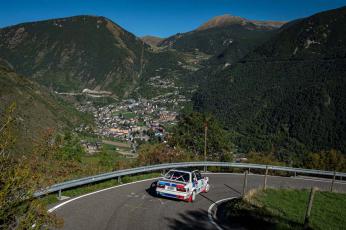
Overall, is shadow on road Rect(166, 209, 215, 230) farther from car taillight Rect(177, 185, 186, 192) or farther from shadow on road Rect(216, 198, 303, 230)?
car taillight Rect(177, 185, 186, 192)

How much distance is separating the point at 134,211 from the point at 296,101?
146 meters

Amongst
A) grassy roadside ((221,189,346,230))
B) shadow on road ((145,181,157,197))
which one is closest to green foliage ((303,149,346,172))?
grassy roadside ((221,189,346,230))

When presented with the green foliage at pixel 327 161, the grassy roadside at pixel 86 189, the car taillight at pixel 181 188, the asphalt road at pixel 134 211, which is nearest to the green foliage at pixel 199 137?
the green foliage at pixel 327 161

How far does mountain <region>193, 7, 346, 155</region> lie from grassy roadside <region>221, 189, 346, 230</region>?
305 ft

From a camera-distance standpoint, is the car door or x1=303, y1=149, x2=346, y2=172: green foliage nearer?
the car door

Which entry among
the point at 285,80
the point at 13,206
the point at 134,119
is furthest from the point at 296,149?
the point at 13,206

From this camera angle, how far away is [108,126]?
150 m

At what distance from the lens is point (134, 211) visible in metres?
11.4

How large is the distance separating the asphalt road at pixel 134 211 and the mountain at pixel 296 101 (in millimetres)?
95202

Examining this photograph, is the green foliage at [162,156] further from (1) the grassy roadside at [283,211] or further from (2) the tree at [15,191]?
(2) the tree at [15,191]

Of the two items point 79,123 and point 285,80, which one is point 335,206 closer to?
point 79,123

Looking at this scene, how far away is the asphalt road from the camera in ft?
32.3

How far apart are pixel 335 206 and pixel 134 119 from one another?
515 ft

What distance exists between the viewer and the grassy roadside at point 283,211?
1001cm
